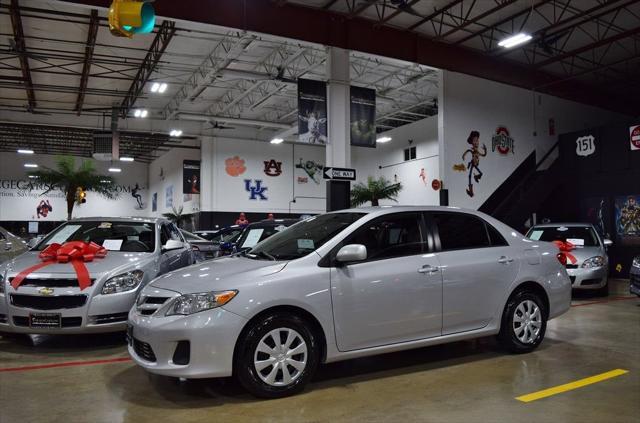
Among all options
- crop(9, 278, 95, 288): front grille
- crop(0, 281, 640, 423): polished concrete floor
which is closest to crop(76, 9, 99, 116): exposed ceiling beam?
crop(9, 278, 95, 288): front grille

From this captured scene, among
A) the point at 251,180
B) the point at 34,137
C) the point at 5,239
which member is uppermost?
the point at 34,137

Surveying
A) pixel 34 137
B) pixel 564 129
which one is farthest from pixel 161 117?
pixel 564 129

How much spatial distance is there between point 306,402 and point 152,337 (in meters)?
1.17

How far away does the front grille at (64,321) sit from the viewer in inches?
195

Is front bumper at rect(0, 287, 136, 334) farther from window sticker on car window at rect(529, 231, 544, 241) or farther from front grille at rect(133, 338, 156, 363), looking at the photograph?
window sticker on car window at rect(529, 231, 544, 241)

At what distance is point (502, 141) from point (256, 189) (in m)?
12.4

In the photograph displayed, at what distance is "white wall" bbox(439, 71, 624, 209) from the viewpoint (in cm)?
1525

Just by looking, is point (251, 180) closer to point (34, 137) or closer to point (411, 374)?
point (34, 137)

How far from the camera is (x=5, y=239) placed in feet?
29.1

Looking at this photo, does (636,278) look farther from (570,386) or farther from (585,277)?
(570,386)

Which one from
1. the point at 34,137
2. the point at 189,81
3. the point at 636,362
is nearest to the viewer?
the point at 636,362

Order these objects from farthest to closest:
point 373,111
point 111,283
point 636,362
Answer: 1. point 373,111
2. point 111,283
3. point 636,362

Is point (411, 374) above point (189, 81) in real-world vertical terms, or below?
below

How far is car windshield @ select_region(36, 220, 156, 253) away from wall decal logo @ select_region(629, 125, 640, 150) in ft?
42.2
